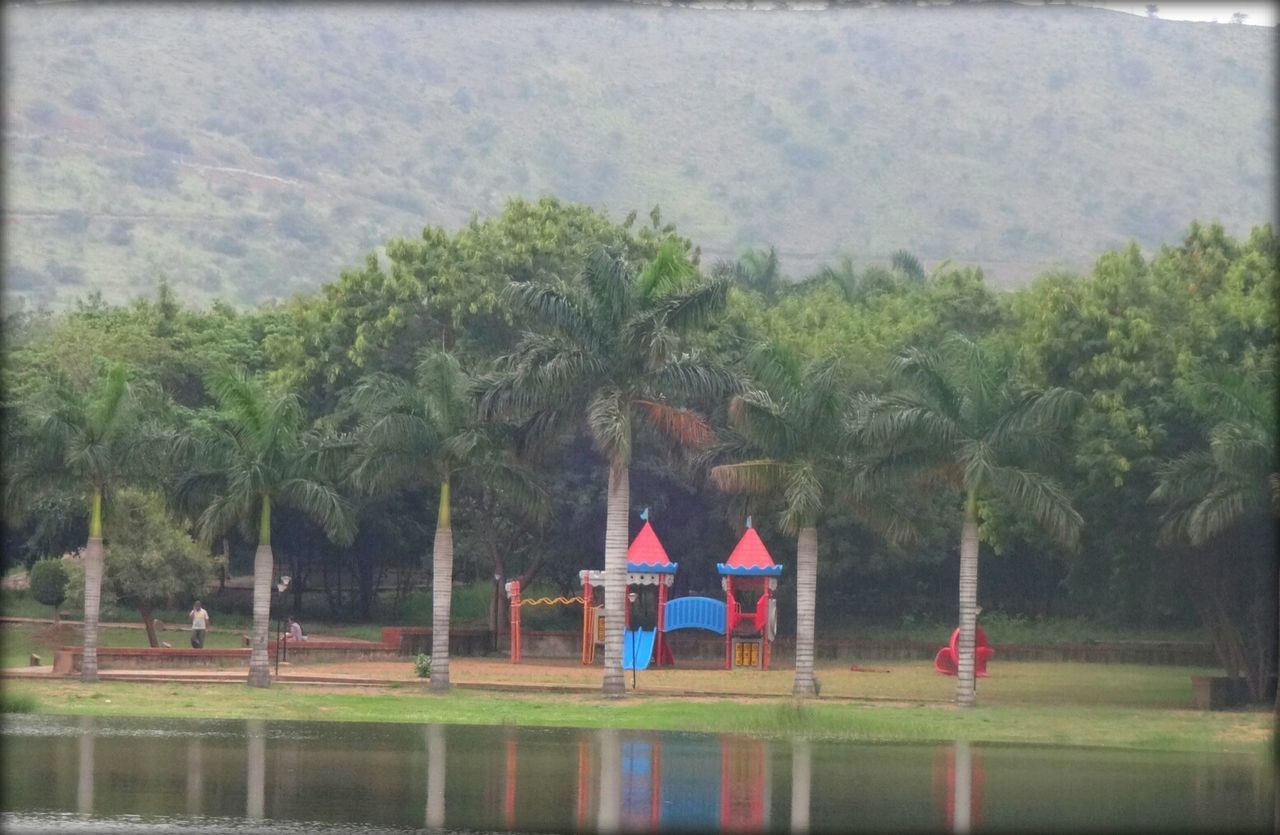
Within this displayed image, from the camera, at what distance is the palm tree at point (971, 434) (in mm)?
38688

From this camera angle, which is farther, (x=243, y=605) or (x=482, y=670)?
(x=243, y=605)

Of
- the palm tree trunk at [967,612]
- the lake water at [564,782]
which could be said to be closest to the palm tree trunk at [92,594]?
the lake water at [564,782]

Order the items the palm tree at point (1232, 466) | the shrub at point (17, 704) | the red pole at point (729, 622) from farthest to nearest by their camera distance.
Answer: the red pole at point (729, 622)
the palm tree at point (1232, 466)
the shrub at point (17, 704)

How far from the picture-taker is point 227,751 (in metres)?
29.8

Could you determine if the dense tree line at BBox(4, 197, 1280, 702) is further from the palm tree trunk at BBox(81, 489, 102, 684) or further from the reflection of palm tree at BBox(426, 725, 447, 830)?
the reflection of palm tree at BBox(426, 725, 447, 830)

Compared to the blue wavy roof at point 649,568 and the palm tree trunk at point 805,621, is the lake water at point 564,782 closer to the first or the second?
the palm tree trunk at point 805,621

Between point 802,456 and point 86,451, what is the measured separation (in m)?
16.2

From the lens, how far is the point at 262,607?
42.5m

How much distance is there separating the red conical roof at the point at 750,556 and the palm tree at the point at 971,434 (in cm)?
1082

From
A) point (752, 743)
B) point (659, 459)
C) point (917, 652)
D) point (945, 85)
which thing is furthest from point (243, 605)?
point (945, 85)

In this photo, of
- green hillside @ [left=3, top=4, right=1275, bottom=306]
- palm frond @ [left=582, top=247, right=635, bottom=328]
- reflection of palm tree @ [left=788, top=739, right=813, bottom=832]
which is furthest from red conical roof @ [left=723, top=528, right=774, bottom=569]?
green hillside @ [left=3, top=4, right=1275, bottom=306]

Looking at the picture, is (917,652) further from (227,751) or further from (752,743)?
(227,751)

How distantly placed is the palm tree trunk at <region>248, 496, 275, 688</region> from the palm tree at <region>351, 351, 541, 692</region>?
2330 mm

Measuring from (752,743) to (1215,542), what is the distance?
45.9 ft
